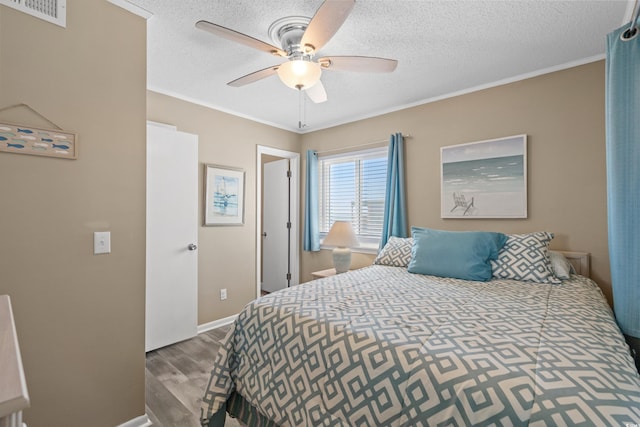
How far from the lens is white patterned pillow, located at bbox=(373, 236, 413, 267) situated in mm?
2810

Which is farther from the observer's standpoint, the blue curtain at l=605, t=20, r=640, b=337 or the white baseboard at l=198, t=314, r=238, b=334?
the white baseboard at l=198, t=314, r=238, b=334

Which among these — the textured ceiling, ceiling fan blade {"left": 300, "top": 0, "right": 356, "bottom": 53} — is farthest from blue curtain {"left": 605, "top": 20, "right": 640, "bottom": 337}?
ceiling fan blade {"left": 300, "top": 0, "right": 356, "bottom": 53}

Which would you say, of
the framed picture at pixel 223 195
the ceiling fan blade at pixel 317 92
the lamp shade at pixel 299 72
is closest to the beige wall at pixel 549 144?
the ceiling fan blade at pixel 317 92

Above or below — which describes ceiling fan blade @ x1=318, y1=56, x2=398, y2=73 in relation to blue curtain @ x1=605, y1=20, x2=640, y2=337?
above

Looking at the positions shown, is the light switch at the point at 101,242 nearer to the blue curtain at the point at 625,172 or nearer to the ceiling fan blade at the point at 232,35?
the ceiling fan blade at the point at 232,35

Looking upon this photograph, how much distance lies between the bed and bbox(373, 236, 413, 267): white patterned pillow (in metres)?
0.74

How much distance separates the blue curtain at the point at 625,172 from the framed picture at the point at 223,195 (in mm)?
3229

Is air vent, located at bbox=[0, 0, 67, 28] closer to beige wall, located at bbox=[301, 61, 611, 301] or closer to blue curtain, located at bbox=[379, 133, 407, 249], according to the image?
blue curtain, located at bbox=[379, 133, 407, 249]

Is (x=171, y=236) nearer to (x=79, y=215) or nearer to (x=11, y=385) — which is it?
(x=79, y=215)

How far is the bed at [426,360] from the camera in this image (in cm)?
94

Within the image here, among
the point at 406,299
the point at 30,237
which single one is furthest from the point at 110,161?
the point at 406,299

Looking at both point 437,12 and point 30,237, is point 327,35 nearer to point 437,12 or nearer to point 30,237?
point 437,12


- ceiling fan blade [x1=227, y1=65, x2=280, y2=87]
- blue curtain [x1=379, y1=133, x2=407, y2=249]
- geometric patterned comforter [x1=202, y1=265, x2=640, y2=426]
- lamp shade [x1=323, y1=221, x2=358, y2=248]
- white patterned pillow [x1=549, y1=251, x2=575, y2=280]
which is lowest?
geometric patterned comforter [x1=202, y1=265, x2=640, y2=426]

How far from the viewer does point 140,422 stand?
6.01ft
